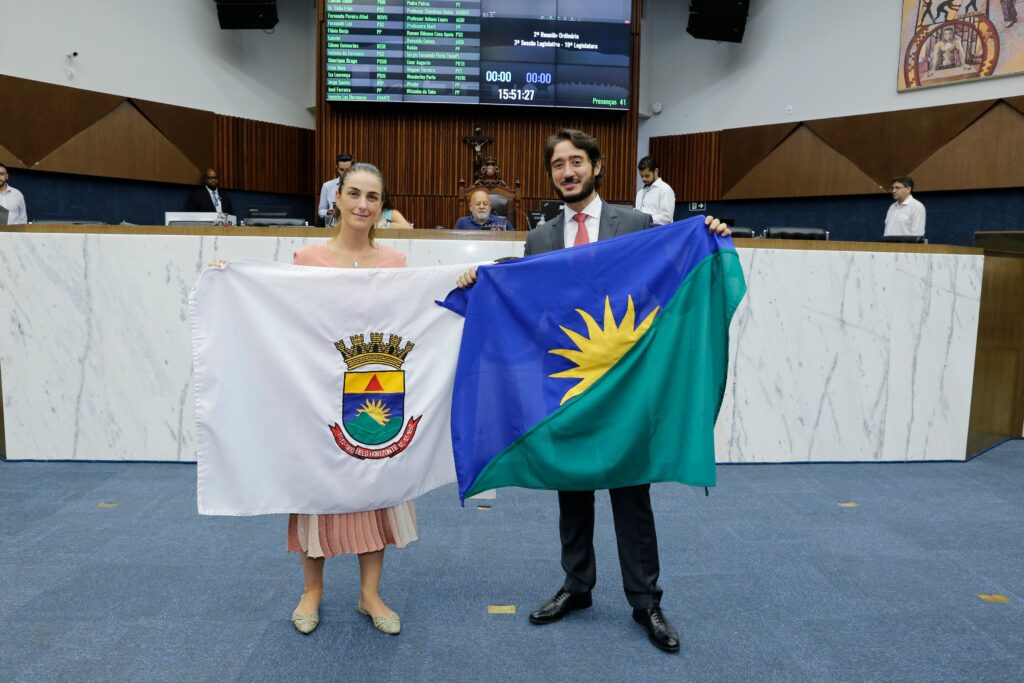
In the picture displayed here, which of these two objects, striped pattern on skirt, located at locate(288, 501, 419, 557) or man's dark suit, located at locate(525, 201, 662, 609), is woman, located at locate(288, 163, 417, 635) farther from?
man's dark suit, located at locate(525, 201, 662, 609)

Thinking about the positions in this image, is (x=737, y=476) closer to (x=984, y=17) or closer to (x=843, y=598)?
(x=843, y=598)

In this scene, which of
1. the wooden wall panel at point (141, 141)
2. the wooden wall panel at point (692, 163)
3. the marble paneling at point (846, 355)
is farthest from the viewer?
the wooden wall panel at point (692, 163)

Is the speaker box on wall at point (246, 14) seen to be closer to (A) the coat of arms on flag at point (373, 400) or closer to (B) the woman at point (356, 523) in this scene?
(B) the woman at point (356, 523)

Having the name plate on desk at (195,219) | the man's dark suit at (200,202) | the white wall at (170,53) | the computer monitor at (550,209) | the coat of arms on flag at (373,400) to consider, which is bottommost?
the coat of arms on flag at (373,400)

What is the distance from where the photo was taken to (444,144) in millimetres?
9516

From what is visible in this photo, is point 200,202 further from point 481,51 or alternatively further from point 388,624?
point 388,624

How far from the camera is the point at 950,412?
15.1ft

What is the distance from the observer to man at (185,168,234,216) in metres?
9.03

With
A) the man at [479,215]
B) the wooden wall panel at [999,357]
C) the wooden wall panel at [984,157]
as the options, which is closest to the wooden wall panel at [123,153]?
the man at [479,215]

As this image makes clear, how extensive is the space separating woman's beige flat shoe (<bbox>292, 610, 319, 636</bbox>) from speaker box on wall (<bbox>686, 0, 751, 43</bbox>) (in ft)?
29.1

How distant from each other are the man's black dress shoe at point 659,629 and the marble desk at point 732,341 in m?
2.22

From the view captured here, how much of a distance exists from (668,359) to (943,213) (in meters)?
7.52

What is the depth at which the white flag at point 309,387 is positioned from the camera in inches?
88.7

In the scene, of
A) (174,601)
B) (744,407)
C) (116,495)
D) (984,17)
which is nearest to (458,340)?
(174,601)
